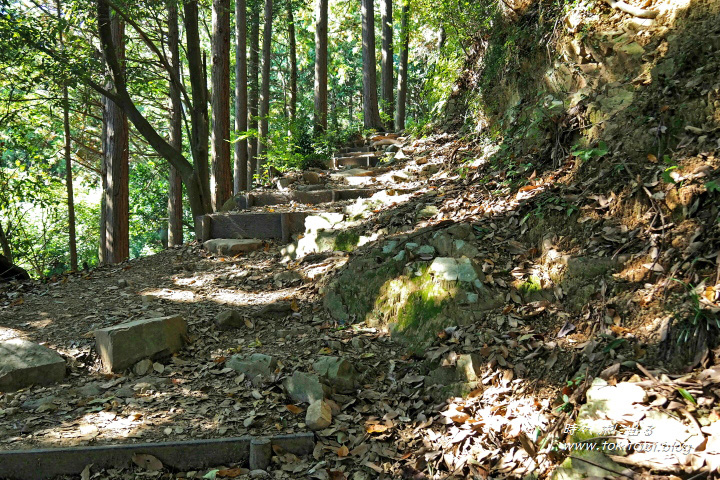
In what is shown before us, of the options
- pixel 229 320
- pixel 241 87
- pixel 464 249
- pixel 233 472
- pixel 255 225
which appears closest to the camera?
pixel 233 472

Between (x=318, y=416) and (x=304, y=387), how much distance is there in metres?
0.31

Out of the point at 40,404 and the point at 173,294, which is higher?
the point at 173,294

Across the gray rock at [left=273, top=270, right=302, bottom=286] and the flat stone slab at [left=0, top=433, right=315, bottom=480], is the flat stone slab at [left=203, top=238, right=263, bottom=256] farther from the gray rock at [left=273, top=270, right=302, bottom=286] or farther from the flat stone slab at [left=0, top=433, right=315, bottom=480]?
the flat stone slab at [left=0, top=433, right=315, bottom=480]

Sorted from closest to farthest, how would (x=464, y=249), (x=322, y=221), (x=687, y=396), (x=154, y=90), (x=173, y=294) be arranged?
(x=687, y=396) < (x=464, y=249) < (x=173, y=294) < (x=322, y=221) < (x=154, y=90)

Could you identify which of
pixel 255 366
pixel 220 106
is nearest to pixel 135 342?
pixel 255 366

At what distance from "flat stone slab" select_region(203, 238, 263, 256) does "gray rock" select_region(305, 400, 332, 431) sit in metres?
3.56

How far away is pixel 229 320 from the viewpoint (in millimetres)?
4164

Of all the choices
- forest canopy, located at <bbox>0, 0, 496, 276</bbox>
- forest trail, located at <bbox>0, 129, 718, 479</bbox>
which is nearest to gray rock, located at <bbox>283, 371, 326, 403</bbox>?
forest trail, located at <bbox>0, 129, 718, 479</bbox>

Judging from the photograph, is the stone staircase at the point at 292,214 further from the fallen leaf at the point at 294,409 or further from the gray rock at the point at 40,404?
the gray rock at the point at 40,404

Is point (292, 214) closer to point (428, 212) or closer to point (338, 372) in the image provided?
point (428, 212)

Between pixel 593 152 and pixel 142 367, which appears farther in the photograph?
pixel 593 152

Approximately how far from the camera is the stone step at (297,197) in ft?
24.1

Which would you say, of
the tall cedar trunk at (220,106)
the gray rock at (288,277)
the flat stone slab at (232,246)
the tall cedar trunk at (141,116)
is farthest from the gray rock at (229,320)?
the tall cedar trunk at (220,106)

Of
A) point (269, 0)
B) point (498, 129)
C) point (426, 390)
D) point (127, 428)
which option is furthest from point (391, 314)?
point (269, 0)
